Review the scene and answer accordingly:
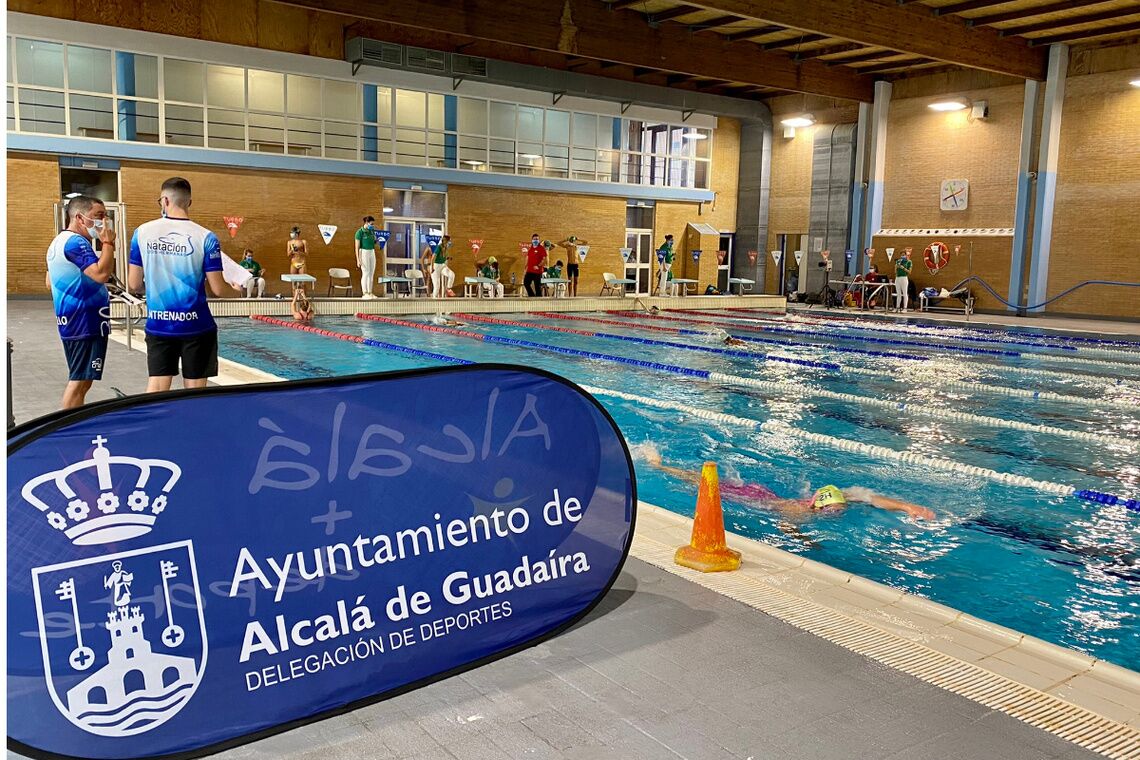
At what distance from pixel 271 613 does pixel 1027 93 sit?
22332 mm

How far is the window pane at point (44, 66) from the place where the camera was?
18.9 metres

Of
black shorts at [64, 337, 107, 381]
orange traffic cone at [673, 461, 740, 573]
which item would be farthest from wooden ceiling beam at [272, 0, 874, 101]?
orange traffic cone at [673, 461, 740, 573]

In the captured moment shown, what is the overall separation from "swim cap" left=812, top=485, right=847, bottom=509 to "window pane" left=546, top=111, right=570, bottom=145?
20602mm

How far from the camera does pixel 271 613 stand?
215 centimetres

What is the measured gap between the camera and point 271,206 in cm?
1967

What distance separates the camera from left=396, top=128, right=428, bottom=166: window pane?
22031 millimetres

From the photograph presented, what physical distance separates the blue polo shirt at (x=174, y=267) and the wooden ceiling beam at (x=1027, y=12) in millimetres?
17257

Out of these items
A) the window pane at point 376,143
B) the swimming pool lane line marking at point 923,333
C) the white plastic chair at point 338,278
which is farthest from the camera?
the window pane at point 376,143

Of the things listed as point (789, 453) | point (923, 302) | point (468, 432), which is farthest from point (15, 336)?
point (923, 302)

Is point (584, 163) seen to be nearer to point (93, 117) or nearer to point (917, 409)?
point (93, 117)

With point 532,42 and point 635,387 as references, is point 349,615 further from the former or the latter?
point 532,42

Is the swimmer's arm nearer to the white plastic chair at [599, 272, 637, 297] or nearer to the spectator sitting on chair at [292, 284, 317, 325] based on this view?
the spectator sitting on chair at [292, 284, 317, 325]

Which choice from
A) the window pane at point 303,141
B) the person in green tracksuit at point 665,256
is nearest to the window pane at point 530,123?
the person in green tracksuit at point 665,256

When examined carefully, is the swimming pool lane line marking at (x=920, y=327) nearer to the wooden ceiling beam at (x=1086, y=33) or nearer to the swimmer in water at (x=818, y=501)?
the wooden ceiling beam at (x=1086, y=33)
